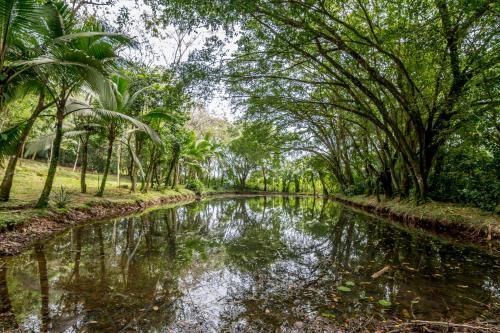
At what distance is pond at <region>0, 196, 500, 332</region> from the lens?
111 inches

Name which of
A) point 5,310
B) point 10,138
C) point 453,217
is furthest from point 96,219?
point 453,217

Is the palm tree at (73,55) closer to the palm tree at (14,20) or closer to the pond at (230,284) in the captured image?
the palm tree at (14,20)

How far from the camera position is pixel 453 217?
8.45 metres

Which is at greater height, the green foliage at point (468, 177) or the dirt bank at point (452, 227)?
the green foliage at point (468, 177)

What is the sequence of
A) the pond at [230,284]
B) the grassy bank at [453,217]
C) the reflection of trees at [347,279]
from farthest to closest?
1. the grassy bank at [453,217]
2. the reflection of trees at [347,279]
3. the pond at [230,284]

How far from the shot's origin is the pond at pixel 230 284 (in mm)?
2814

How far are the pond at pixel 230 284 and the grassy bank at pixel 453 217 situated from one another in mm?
1215

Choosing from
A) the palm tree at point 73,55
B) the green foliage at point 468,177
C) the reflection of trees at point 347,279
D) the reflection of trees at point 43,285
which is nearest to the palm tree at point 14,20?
the palm tree at point 73,55

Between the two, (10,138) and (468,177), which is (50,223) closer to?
(10,138)

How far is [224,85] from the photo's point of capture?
9438mm

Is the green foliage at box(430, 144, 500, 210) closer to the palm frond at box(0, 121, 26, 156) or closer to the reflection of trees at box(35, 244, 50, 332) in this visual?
the reflection of trees at box(35, 244, 50, 332)

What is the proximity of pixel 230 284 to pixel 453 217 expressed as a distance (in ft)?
26.9

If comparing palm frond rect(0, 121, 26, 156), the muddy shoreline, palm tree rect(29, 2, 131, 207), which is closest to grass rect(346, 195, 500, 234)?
the muddy shoreline

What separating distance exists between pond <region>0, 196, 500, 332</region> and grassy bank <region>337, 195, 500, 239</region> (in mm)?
1215
